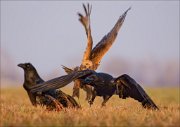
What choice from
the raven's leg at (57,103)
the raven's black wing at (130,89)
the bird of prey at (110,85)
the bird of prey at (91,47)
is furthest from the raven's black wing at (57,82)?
Answer: the bird of prey at (91,47)

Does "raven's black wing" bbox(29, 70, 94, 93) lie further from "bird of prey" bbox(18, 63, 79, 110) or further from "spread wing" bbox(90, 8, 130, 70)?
"spread wing" bbox(90, 8, 130, 70)

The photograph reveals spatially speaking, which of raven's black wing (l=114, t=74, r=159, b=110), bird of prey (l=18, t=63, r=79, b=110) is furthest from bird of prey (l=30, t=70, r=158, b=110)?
bird of prey (l=18, t=63, r=79, b=110)

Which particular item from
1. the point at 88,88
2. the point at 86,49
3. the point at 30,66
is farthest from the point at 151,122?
the point at 86,49

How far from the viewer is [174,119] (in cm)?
715

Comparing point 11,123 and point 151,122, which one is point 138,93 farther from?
point 11,123

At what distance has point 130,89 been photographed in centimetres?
986

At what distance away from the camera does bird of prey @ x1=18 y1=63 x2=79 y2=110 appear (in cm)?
953

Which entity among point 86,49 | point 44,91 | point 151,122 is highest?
point 86,49

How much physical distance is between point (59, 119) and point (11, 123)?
2.67ft

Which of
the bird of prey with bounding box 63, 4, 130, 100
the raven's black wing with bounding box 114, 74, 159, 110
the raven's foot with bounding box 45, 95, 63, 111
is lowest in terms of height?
the raven's foot with bounding box 45, 95, 63, 111

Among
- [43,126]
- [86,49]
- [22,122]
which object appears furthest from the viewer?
[86,49]

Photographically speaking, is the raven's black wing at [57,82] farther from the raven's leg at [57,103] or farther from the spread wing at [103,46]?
the spread wing at [103,46]

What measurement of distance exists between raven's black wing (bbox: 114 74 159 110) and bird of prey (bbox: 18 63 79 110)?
0.96m

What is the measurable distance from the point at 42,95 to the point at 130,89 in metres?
1.71
